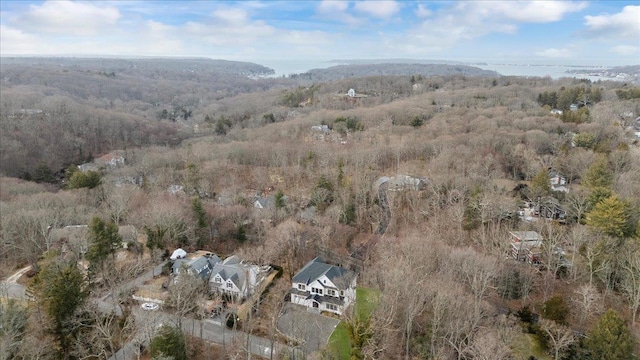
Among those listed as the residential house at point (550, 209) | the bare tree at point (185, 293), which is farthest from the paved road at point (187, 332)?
the residential house at point (550, 209)

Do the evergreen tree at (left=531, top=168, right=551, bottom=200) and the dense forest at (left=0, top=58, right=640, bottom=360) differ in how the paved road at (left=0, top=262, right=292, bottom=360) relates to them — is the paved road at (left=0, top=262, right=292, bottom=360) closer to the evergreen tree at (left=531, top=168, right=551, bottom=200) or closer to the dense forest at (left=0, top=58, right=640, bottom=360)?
the dense forest at (left=0, top=58, right=640, bottom=360)

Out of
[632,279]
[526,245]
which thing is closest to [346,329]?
[526,245]

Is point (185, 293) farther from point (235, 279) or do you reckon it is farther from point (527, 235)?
point (527, 235)

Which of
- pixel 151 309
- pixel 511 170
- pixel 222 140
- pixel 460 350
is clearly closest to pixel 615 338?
pixel 460 350

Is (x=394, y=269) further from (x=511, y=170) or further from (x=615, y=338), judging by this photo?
(x=511, y=170)

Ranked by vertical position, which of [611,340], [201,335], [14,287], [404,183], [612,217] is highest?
[612,217]

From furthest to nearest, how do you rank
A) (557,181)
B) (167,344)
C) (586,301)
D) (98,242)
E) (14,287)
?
(557,181) < (14,287) < (98,242) < (586,301) < (167,344)

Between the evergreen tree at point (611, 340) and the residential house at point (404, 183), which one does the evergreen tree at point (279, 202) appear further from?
the evergreen tree at point (611, 340)
